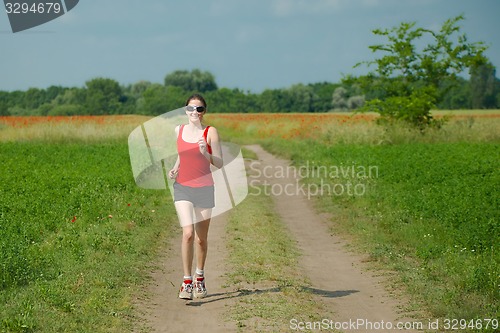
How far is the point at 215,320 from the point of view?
8.26 m

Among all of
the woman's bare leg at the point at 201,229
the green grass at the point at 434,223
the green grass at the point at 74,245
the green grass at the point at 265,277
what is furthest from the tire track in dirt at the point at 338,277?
the green grass at the point at 74,245

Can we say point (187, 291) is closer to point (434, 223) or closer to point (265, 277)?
point (265, 277)

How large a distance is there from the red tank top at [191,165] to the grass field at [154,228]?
1593 millimetres

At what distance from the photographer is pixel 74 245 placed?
37.8 feet

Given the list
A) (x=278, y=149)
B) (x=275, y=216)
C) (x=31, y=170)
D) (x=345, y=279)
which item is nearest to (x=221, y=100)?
(x=278, y=149)

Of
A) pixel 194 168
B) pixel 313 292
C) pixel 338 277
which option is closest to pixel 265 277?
pixel 313 292

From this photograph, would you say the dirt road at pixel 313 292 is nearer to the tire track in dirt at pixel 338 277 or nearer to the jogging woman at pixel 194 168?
the tire track in dirt at pixel 338 277

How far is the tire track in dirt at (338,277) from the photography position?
872cm

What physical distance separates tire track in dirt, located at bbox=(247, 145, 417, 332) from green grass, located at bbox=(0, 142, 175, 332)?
2.45m

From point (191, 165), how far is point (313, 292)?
237 centimetres

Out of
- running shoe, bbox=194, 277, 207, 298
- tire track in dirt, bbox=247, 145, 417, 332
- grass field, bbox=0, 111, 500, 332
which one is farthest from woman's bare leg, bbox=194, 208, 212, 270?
tire track in dirt, bbox=247, 145, 417, 332

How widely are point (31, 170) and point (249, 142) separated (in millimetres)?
20539

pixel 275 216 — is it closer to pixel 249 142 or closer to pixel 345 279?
pixel 345 279

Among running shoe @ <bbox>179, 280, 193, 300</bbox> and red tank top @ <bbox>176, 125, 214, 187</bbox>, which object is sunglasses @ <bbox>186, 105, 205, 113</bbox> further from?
running shoe @ <bbox>179, 280, 193, 300</bbox>
